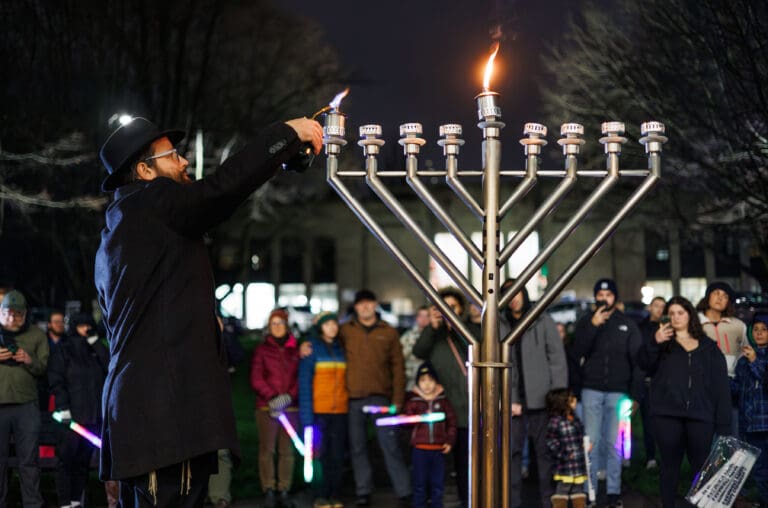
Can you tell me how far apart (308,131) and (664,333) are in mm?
5131

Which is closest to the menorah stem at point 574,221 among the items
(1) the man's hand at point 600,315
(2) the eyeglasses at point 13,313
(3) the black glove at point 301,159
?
(3) the black glove at point 301,159

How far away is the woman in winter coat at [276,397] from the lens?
9203 millimetres

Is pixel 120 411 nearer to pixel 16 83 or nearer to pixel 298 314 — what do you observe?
pixel 16 83

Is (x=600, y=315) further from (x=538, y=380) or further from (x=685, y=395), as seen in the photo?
(x=685, y=395)

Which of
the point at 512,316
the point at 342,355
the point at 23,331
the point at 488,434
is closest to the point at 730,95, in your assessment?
the point at 512,316

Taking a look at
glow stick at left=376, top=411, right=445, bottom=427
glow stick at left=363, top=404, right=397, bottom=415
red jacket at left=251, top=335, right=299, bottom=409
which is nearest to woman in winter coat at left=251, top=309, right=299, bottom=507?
red jacket at left=251, top=335, right=299, bottom=409

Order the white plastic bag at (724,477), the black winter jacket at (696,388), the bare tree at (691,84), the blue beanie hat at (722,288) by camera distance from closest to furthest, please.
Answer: the white plastic bag at (724,477)
the black winter jacket at (696,388)
the blue beanie hat at (722,288)
the bare tree at (691,84)

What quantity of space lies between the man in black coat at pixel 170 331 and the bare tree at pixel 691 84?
864 centimetres

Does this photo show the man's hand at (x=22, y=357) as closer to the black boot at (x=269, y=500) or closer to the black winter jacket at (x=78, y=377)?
the black winter jacket at (x=78, y=377)

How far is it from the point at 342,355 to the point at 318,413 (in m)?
0.61

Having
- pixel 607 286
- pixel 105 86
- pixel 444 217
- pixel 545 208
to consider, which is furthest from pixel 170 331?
pixel 105 86

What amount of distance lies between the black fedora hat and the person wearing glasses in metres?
5.50

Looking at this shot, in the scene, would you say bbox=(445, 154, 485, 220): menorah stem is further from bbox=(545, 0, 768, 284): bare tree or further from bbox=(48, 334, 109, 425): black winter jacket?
bbox=(545, 0, 768, 284): bare tree

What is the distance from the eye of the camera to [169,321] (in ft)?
10.4
